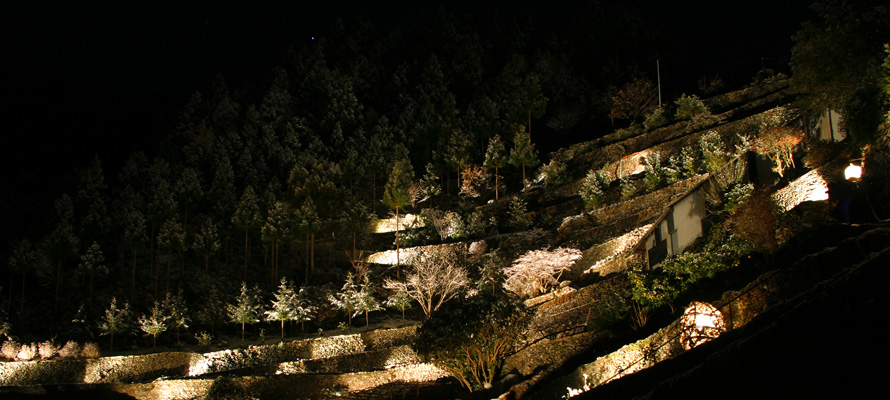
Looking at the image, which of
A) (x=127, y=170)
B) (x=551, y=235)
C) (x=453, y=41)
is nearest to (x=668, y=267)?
(x=551, y=235)

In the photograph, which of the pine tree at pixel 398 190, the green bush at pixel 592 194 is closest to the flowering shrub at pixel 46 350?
the pine tree at pixel 398 190

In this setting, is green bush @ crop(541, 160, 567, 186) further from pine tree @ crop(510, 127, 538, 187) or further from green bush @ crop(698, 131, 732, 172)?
green bush @ crop(698, 131, 732, 172)

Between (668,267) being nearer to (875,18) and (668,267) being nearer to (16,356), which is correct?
(875,18)

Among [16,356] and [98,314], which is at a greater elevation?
[98,314]

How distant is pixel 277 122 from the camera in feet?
245

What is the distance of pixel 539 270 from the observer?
3052 centimetres

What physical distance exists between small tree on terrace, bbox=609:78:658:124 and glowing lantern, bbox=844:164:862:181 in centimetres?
3924

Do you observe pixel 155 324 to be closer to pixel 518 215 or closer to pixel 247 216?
pixel 247 216

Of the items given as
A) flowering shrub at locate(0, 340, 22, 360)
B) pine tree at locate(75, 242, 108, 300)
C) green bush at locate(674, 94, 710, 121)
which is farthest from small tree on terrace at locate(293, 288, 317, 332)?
green bush at locate(674, 94, 710, 121)

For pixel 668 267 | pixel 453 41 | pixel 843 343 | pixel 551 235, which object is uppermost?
pixel 453 41

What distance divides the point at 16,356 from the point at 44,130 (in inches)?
2370

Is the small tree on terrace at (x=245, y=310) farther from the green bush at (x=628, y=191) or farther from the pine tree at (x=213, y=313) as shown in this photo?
the green bush at (x=628, y=191)

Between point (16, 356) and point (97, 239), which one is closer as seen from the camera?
point (16, 356)

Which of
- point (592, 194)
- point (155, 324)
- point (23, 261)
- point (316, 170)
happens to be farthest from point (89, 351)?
point (592, 194)
